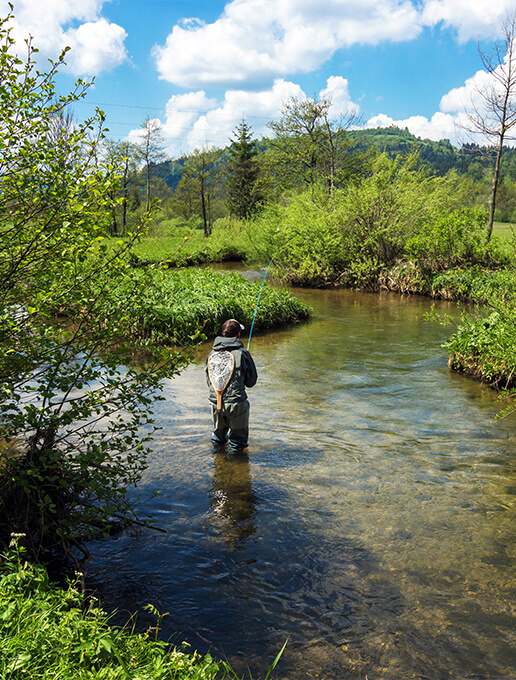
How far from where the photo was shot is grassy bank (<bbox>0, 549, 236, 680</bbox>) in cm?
258

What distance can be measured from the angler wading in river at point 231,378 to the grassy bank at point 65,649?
3668 mm

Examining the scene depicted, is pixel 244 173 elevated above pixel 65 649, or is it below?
above

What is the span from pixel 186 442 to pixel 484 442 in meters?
4.68

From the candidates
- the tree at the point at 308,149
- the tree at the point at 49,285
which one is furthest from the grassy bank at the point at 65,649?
the tree at the point at 308,149

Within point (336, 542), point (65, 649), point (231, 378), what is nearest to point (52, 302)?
point (65, 649)

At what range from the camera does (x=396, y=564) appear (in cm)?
486

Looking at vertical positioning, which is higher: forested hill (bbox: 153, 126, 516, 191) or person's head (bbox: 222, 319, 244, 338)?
forested hill (bbox: 153, 126, 516, 191)

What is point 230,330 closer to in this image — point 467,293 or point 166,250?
point 467,293

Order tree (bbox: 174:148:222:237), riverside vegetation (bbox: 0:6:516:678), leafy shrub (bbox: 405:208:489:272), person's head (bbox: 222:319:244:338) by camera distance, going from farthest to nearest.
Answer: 1. tree (bbox: 174:148:222:237)
2. leafy shrub (bbox: 405:208:489:272)
3. person's head (bbox: 222:319:244:338)
4. riverside vegetation (bbox: 0:6:516:678)

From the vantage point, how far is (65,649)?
270 centimetres

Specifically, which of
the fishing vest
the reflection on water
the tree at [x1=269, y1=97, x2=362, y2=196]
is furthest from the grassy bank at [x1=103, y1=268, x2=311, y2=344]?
the tree at [x1=269, y1=97, x2=362, y2=196]

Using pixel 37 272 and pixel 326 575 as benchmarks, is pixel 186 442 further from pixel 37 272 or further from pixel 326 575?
pixel 37 272

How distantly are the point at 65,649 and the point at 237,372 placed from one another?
426 cm

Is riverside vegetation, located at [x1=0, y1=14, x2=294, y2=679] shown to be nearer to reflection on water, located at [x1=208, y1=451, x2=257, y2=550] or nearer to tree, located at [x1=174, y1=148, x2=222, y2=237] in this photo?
reflection on water, located at [x1=208, y1=451, x2=257, y2=550]
